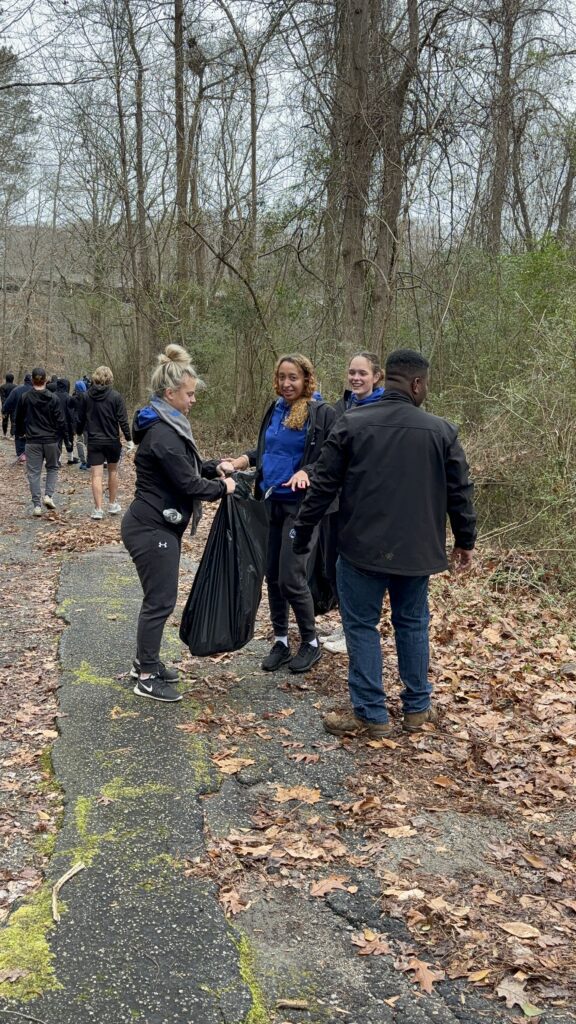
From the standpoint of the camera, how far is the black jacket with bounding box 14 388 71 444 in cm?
1112

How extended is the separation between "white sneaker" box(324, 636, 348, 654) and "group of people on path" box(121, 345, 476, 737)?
511 mm

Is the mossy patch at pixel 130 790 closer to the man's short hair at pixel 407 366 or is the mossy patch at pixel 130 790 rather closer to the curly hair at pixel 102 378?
the man's short hair at pixel 407 366

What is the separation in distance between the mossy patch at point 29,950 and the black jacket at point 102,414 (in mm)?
8031

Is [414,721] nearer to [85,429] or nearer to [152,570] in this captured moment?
[152,570]

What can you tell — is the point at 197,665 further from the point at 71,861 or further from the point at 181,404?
the point at 71,861

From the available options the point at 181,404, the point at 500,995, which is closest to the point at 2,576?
the point at 181,404

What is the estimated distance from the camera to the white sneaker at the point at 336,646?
581 centimetres

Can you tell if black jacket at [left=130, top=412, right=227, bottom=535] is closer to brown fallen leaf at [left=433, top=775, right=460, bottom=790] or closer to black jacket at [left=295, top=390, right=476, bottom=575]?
black jacket at [left=295, top=390, right=476, bottom=575]

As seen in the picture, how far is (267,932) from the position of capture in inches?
114

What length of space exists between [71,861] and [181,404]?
2.52m

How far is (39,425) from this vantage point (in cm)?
1123

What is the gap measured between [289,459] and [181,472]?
30.8 inches

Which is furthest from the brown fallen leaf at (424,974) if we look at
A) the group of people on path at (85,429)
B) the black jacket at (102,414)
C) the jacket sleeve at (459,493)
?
the black jacket at (102,414)

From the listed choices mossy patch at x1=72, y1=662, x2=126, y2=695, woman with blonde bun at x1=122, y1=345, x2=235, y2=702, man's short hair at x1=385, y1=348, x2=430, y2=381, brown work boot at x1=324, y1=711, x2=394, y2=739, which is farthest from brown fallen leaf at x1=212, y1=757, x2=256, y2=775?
man's short hair at x1=385, y1=348, x2=430, y2=381
